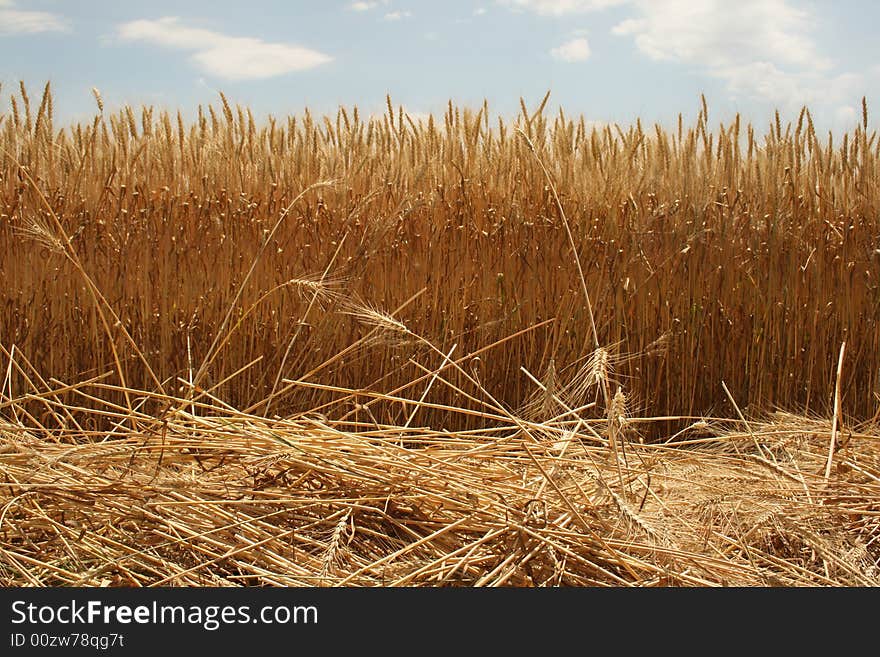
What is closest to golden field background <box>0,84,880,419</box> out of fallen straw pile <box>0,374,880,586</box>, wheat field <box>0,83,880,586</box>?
wheat field <box>0,83,880,586</box>

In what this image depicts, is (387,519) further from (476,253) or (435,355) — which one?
(476,253)

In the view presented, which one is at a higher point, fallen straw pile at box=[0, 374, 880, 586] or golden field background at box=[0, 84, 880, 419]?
golden field background at box=[0, 84, 880, 419]

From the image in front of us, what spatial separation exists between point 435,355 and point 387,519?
3.35 feet

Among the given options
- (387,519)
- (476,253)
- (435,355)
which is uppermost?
(476,253)

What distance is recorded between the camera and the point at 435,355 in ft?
8.70

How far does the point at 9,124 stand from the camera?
3.28 m

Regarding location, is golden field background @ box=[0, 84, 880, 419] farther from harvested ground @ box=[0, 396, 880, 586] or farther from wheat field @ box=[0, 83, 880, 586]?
harvested ground @ box=[0, 396, 880, 586]

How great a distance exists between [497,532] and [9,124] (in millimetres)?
2755

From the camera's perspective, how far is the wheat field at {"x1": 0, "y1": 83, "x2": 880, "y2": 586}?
1.60 meters

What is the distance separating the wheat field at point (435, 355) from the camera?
1.60m

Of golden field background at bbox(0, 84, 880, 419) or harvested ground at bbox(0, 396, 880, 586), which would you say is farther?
golden field background at bbox(0, 84, 880, 419)

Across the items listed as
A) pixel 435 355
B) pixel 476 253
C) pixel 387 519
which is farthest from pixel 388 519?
pixel 476 253

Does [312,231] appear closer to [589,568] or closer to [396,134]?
[396,134]

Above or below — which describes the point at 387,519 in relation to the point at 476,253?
below
